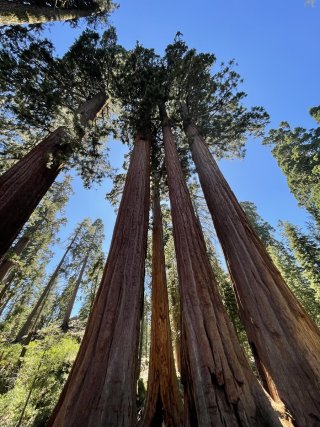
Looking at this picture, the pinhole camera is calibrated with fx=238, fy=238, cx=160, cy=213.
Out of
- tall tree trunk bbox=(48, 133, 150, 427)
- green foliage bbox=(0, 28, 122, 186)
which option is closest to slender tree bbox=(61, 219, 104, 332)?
green foliage bbox=(0, 28, 122, 186)

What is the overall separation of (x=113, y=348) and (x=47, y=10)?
11.3 m

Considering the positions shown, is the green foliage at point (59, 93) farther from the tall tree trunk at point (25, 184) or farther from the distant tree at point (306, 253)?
the distant tree at point (306, 253)

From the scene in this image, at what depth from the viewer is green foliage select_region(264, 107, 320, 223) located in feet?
55.9

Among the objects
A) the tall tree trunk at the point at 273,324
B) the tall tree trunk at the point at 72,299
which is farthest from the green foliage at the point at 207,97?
the tall tree trunk at the point at 72,299

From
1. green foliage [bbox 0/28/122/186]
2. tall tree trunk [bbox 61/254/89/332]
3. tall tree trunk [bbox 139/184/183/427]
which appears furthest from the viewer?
tall tree trunk [bbox 61/254/89/332]

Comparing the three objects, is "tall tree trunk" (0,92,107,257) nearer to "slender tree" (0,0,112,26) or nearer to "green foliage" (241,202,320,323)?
"slender tree" (0,0,112,26)

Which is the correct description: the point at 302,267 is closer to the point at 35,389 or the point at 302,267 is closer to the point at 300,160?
the point at 300,160

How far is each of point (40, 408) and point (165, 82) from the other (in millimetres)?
12431

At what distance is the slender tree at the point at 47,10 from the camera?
6.82 m

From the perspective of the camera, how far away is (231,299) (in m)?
13.1

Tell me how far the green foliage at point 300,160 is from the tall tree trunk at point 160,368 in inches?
573

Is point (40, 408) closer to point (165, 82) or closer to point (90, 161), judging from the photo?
point (90, 161)

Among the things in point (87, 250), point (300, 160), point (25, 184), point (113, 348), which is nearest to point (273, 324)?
point (113, 348)

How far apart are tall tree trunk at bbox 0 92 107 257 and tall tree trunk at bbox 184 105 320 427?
352cm
